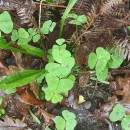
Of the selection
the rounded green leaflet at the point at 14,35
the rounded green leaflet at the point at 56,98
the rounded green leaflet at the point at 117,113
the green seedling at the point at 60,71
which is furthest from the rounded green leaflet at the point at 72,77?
the rounded green leaflet at the point at 14,35

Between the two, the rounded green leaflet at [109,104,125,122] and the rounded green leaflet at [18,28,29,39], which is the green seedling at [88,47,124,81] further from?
the rounded green leaflet at [18,28,29,39]

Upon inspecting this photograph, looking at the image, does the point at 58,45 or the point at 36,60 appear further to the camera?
the point at 36,60

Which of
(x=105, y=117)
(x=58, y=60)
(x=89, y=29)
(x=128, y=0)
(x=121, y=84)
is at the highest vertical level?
(x=128, y=0)

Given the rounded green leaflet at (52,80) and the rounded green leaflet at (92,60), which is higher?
the rounded green leaflet at (92,60)

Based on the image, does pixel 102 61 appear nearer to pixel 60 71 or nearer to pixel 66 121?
pixel 60 71

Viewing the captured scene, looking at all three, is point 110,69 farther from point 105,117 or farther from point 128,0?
point 128,0

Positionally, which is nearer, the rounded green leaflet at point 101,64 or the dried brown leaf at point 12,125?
the rounded green leaflet at point 101,64

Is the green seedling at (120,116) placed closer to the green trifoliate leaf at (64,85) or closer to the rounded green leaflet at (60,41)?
the green trifoliate leaf at (64,85)

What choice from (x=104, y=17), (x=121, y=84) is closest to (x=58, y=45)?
(x=104, y=17)

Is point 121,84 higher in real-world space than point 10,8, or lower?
lower
